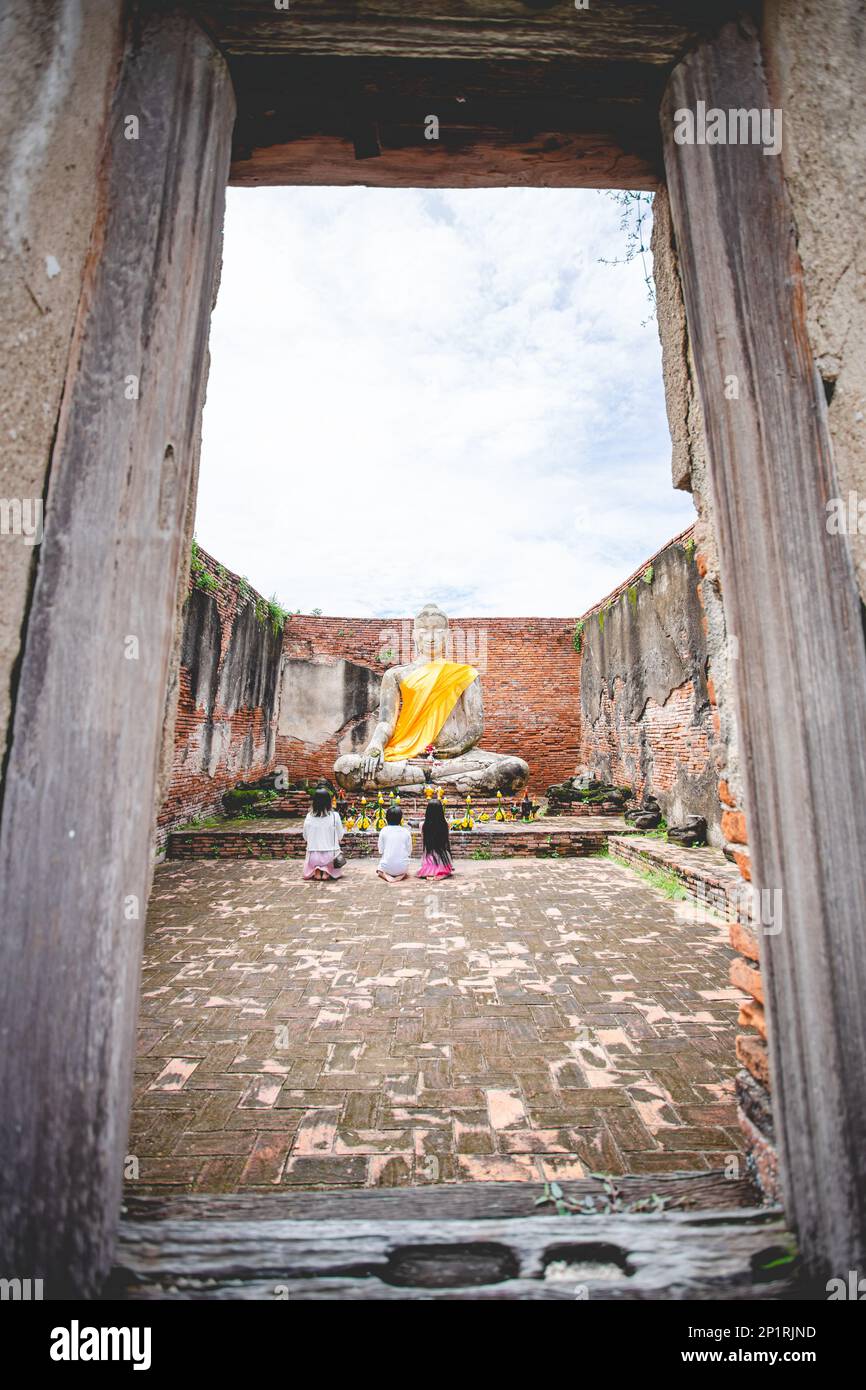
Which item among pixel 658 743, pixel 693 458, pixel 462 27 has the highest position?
pixel 462 27

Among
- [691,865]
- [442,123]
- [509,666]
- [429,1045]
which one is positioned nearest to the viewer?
[442,123]

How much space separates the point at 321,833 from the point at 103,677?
490 cm

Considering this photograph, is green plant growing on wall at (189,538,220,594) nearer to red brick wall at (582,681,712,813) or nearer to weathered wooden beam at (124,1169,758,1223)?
red brick wall at (582,681,712,813)

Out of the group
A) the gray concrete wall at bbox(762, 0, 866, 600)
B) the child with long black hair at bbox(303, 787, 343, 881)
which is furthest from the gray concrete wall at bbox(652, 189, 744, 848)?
the child with long black hair at bbox(303, 787, 343, 881)

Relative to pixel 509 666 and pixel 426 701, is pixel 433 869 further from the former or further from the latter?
pixel 509 666

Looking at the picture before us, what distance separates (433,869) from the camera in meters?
6.05

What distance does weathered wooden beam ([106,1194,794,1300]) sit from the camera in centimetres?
112

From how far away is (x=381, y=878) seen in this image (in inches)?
238

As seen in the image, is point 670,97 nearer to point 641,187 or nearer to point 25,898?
point 641,187

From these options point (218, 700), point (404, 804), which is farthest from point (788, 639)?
point (218, 700)

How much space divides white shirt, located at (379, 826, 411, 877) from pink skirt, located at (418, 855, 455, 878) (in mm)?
190

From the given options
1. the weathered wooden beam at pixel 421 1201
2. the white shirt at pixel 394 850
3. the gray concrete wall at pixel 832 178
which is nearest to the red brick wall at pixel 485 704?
the white shirt at pixel 394 850

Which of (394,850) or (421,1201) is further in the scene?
(394,850)
